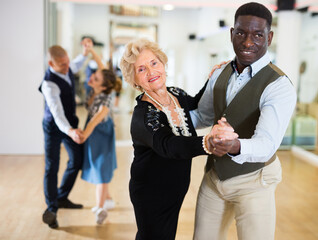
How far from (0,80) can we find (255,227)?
525cm

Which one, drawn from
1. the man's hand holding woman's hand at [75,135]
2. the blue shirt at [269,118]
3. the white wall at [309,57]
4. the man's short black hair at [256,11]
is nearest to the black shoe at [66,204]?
the man's hand holding woman's hand at [75,135]

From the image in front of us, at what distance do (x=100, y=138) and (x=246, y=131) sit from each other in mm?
2046

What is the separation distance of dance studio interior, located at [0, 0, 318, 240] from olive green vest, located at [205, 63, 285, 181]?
1682 millimetres

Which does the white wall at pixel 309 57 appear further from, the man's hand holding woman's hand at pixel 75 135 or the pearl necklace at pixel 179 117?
the pearl necklace at pixel 179 117

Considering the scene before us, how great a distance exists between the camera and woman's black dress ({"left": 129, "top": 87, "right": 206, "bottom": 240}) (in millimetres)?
1638

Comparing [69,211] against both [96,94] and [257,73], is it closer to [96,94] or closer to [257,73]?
[96,94]

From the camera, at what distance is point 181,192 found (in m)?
1.81

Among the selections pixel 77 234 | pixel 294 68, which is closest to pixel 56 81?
pixel 77 234

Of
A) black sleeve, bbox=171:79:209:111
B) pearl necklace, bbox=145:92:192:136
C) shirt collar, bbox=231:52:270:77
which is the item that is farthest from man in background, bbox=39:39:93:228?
shirt collar, bbox=231:52:270:77

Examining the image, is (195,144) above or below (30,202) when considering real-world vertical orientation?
above

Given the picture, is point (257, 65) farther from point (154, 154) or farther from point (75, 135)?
point (75, 135)

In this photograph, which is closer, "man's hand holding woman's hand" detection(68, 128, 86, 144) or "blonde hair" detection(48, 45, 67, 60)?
"man's hand holding woman's hand" detection(68, 128, 86, 144)

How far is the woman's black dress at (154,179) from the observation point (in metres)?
1.64

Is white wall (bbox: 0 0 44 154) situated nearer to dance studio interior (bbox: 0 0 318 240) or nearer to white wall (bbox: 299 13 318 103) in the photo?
dance studio interior (bbox: 0 0 318 240)
